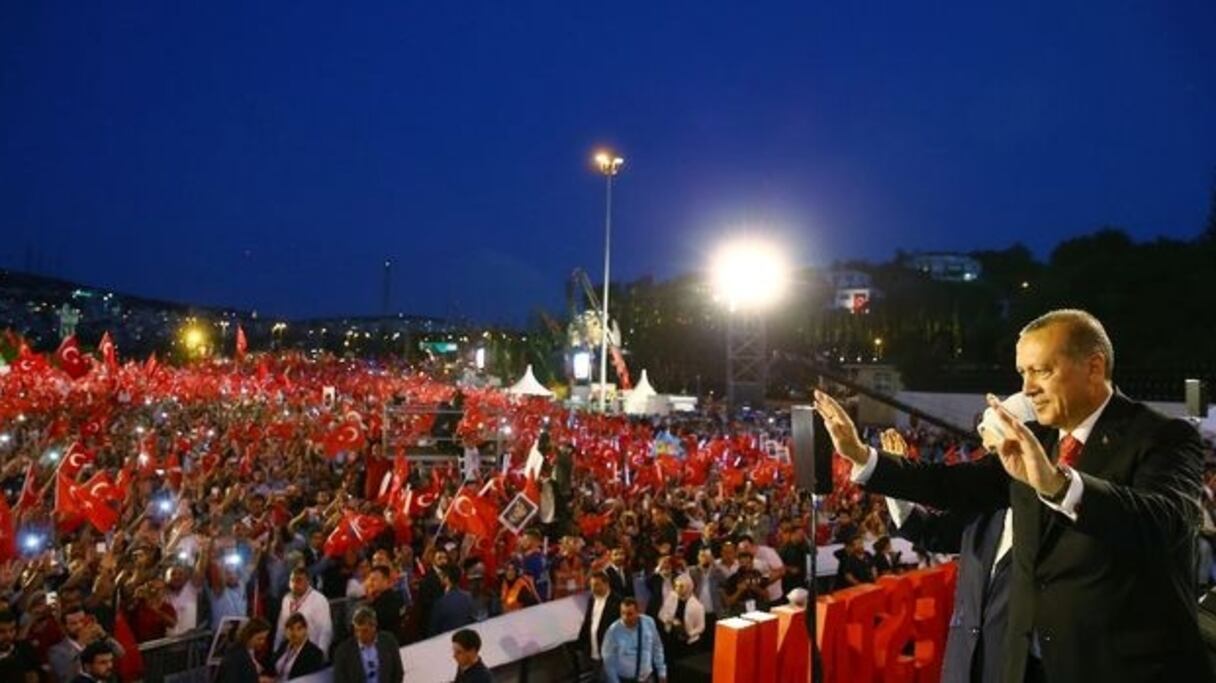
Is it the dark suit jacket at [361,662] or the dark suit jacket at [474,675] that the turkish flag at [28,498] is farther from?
the dark suit jacket at [474,675]

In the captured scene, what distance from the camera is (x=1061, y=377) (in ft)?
7.82

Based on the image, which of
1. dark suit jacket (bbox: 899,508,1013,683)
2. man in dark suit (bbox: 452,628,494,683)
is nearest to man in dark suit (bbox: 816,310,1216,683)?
dark suit jacket (bbox: 899,508,1013,683)

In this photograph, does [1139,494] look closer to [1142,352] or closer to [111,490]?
[111,490]

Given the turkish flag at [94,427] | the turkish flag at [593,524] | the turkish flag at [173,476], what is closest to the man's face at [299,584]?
the turkish flag at [593,524]

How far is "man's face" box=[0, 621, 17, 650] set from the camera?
→ 6.26 metres

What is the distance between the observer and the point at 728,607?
970 centimetres

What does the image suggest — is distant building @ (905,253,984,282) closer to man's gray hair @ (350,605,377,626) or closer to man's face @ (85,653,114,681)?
man's gray hair @ (350,605,377,626)

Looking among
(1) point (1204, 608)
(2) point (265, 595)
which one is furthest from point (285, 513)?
(1) point (1204, 608)

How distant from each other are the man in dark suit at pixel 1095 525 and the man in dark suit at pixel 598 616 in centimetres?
622

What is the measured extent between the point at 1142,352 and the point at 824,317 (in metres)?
35.0

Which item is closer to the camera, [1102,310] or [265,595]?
[265,595]

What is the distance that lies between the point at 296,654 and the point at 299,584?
86 centimetres

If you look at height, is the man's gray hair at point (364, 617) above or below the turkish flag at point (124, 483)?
below

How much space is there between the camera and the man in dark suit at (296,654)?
7.13m
